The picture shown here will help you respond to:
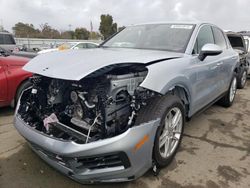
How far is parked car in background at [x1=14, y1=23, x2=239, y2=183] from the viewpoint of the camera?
203cm

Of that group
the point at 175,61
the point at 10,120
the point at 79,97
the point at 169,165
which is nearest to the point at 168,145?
the point at 169,165

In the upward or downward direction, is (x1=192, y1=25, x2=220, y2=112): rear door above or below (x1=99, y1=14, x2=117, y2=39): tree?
below

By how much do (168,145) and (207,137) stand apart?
1204 millimetres

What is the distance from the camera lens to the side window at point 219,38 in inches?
168

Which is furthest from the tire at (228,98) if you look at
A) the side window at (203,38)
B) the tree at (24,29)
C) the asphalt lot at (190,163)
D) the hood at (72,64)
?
the tree at (24,29)

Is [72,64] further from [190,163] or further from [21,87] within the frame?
[21,87]

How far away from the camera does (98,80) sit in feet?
7.48

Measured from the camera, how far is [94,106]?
2.27m

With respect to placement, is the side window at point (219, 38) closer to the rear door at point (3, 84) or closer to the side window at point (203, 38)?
the side window at point (203, 38)

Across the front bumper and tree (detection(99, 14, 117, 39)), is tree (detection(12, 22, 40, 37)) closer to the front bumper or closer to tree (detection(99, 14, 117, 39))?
tree (detection(99, 14, 117, 39))

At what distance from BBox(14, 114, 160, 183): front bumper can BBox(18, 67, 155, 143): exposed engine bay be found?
0.46 ft

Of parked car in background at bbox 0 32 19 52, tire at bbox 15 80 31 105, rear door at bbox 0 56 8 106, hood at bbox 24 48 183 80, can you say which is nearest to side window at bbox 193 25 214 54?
hood at bbox 24 48 183 80

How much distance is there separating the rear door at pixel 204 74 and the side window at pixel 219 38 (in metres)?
0.23

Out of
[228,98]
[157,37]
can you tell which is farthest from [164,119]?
[228,98]
